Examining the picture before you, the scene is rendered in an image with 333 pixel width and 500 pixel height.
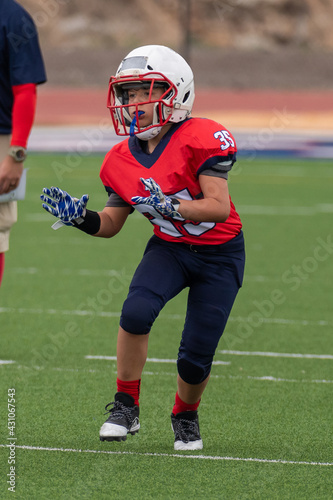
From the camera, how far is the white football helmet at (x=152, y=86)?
3799 mm

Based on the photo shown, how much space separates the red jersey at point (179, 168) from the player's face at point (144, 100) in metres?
0.13

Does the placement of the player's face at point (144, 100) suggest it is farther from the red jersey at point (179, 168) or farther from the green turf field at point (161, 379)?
the green turf field at point (161, 379)

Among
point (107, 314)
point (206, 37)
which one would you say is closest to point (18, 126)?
point (107, 314)

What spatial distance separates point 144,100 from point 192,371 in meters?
1.08

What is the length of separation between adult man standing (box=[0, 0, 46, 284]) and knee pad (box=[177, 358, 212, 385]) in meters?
1.35

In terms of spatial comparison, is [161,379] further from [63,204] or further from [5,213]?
[63,204]

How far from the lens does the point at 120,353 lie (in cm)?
378

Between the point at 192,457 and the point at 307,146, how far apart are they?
16705mm

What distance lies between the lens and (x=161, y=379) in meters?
4.96

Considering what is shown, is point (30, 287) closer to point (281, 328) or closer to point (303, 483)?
point (281, 328)

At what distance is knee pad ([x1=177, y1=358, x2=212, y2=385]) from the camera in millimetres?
3805

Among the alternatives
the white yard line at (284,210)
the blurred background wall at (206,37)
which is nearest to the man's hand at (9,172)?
the white yard line at (284,210)

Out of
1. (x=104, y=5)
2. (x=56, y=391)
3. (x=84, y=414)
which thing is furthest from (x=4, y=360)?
(x=104, y=5)

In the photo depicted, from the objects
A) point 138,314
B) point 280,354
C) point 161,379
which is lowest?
point 280,354
